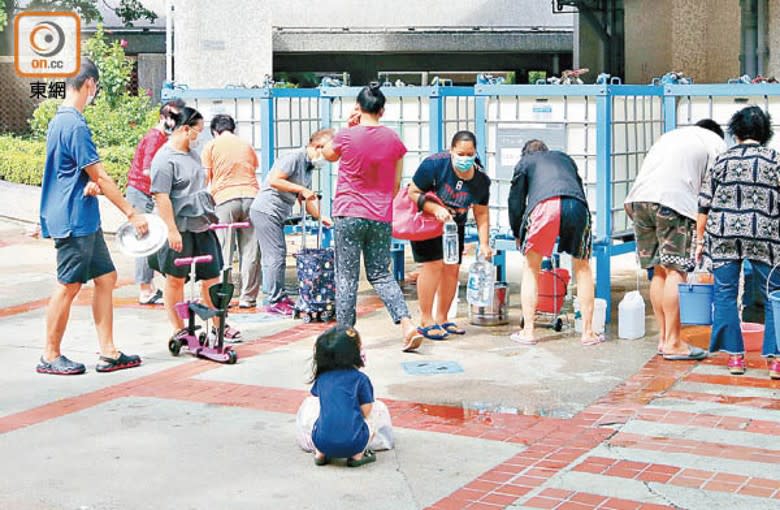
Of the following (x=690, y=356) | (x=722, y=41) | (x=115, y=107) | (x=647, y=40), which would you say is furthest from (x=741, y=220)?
(x=647, y=40)

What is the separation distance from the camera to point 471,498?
19.2 ft

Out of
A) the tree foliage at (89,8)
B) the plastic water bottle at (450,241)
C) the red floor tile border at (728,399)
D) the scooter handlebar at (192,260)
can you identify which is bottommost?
the red floor tile border at (728,399)

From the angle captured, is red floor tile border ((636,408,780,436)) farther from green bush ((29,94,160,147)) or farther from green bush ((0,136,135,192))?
green bush ((29,94,160,147))

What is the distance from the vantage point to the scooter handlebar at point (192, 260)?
28.9ft

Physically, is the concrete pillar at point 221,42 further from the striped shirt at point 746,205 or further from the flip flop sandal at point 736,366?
the flip flop sandal at point 736,366

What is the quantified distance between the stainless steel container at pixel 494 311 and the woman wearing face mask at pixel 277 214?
58.0 inches

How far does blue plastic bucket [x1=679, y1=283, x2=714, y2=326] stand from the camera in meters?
8.88

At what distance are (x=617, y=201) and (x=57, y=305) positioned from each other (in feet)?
14.3

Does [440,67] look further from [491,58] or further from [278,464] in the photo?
[278,464]

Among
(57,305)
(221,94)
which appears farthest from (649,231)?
(221,94)

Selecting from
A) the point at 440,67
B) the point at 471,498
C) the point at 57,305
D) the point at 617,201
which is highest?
the point at 440,67

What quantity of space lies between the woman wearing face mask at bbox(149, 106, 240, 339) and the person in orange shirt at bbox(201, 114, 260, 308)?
175cm

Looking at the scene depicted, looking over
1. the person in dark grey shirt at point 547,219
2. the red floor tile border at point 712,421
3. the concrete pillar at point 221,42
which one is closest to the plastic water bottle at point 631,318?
the person in dark grey shirt at point 547,219

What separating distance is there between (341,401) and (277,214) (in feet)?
14.8
